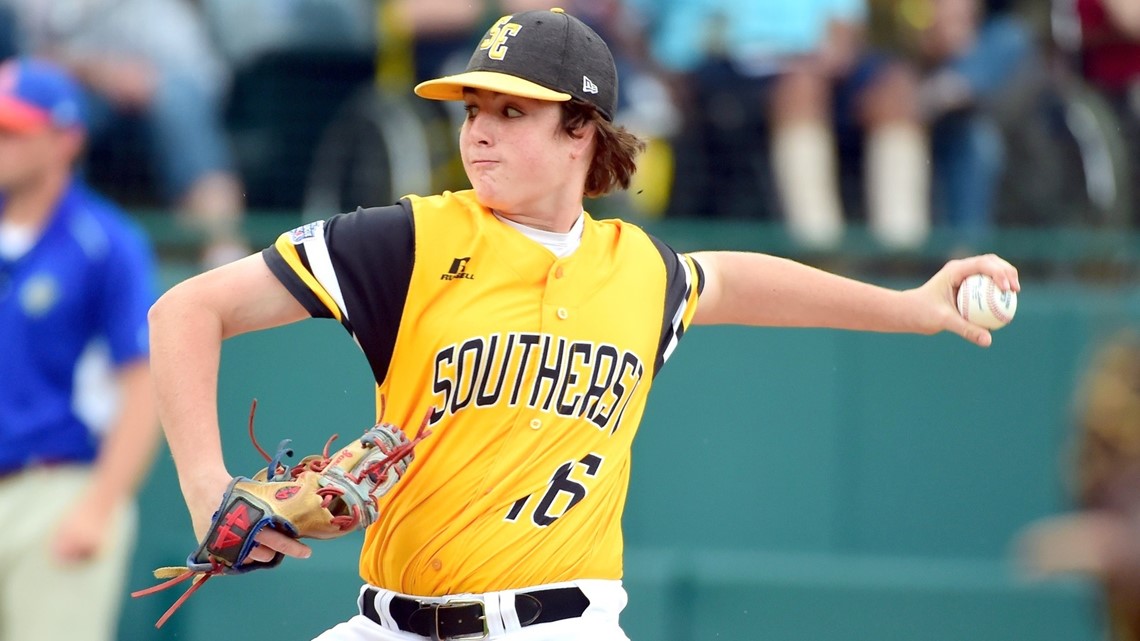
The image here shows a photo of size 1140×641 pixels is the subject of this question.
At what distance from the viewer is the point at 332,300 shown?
3.78 m

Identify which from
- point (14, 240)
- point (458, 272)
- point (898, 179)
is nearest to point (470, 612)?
point (458, 272)

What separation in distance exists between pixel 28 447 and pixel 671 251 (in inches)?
125

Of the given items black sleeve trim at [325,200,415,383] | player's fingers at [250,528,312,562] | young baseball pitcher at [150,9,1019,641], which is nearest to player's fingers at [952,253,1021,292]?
young baseball pitcher at [150,9,1019,641]

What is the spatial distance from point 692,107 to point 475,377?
437cm

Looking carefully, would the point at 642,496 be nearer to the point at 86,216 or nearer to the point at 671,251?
the point at 86,216

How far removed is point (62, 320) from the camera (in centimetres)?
643

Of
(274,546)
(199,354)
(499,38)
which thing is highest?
(499,38)

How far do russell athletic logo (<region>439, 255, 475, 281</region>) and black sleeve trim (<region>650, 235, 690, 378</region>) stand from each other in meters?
0.52

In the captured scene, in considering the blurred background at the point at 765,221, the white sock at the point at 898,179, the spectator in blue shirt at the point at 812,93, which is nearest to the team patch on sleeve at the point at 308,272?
the blurred background at the point at 765,221

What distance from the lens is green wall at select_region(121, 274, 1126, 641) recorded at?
714cm

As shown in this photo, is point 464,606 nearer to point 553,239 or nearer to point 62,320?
point 553,239

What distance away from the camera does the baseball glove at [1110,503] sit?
2699 mm

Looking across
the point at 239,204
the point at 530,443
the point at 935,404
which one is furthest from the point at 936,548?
the point at 530,443

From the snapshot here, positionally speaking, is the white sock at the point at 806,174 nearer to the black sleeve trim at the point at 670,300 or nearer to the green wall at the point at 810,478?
the green wall at the point at 810,478
